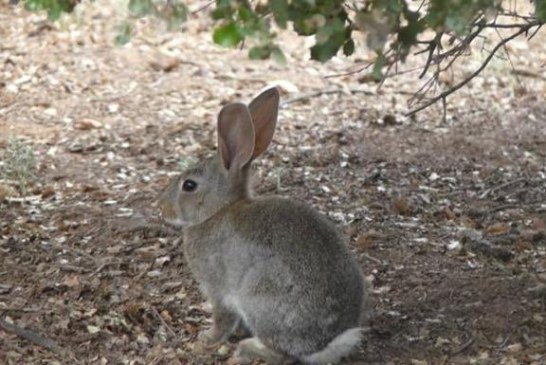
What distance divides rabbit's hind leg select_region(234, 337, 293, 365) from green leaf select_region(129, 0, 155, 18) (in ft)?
6.47

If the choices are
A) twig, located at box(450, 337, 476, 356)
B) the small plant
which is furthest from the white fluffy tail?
the small plant

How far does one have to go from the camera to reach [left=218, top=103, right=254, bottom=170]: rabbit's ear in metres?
5.54

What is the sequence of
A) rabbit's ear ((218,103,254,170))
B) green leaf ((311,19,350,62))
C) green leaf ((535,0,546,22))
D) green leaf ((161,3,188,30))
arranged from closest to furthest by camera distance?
green leaf ((535,0,546,22)), green leaf ((311,19,350,62)), green leaf ((161,3,188,30)), rabbit's ear ((218,103,254,170))

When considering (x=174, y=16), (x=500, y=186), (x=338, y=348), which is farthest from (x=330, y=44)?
(x=500, y=186)

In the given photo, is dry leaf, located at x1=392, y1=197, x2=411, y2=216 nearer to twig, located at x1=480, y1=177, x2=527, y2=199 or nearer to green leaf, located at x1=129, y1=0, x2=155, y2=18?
twig, located at x1=480, y1=177, x2=527, y2=199

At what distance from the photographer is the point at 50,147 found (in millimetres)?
8609

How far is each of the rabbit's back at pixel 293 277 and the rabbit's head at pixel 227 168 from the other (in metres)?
0.27

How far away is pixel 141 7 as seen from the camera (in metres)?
4.02

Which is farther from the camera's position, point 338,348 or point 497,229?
point 497,229

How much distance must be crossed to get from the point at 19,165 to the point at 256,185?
166 cm

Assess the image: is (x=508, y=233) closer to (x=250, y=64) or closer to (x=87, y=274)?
(x=87, y=274)

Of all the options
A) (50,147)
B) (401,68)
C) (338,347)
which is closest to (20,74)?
(50,147)

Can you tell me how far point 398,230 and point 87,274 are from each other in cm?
188

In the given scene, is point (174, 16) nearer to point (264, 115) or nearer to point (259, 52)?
point (259, 52)
